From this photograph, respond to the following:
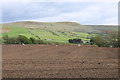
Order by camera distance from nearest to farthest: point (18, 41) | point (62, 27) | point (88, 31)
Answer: point (18, 41)
point (88, 31)
point (62, 27)

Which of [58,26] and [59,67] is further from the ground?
[58,26]

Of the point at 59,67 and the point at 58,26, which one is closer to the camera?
the point at 59,67

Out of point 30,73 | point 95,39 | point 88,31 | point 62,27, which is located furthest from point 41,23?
point 30,73

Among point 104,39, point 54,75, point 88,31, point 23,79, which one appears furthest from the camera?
point 88,31

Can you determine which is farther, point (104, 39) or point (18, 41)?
point (104, 39)

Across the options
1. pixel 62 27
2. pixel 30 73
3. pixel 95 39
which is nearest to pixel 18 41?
pixel 95 39

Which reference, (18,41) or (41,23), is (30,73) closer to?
(18,41)

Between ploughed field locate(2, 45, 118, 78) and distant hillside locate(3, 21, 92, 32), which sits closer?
ploughed field locate(2, 45, 118, 78)

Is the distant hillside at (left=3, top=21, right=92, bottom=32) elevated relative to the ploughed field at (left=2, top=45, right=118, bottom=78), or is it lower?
elevated

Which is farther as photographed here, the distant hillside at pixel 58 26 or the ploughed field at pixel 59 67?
the distant hillside at pixel 58 26

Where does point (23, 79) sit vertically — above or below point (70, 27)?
below

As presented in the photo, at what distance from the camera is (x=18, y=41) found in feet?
130

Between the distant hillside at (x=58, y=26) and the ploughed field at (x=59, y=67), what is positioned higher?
the distant hillside at (x=58, y=26)

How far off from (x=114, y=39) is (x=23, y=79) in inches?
1332
